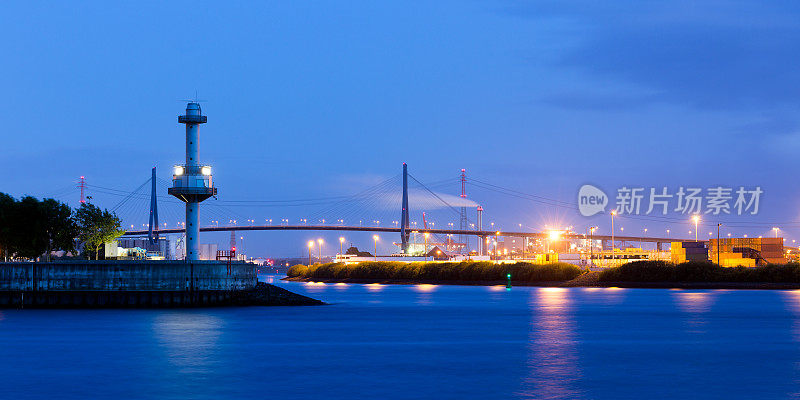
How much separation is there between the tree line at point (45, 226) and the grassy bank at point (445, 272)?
233ft

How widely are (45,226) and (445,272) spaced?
3299 inches

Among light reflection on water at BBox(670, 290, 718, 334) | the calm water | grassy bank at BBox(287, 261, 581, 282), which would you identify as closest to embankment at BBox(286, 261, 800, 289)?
grassy bank at BBox(287, 261, 581, 282)

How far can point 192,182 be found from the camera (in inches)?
2854

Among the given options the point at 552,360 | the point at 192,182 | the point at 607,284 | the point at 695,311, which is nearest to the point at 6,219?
the point at 192,182

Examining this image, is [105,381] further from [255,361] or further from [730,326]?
[730,326]

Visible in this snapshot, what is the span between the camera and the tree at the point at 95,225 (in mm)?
91750

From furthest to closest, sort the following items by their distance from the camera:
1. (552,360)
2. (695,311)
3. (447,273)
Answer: (447,273), (695,311), (552,360)

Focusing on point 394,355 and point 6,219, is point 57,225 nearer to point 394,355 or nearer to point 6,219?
point 6,219

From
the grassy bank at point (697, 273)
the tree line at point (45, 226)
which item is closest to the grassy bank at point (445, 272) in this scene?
the grassy bank at point (697, 273)

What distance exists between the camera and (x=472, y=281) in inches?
6196

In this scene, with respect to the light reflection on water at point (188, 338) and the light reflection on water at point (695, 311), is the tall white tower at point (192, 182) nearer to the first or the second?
the light reflection on water at point (188, 338)

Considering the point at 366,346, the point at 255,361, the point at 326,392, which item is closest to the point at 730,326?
the point at 366,346

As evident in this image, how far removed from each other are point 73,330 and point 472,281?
10757cm

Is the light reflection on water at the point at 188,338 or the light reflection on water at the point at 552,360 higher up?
the light reflection on water at the point at 188,338
